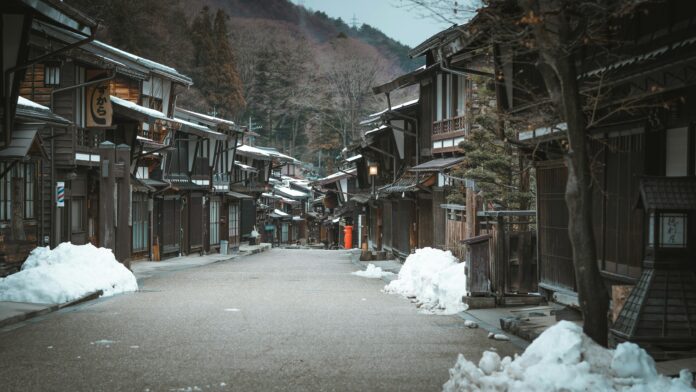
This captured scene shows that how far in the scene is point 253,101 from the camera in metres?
89.8

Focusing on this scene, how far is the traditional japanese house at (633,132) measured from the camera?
9906 millimetres

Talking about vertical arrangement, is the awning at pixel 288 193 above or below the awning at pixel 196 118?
below

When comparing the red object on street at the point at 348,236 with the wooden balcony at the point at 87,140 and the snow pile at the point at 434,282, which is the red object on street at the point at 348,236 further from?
the snow pile at the point at 434,282

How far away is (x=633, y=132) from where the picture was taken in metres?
12.4

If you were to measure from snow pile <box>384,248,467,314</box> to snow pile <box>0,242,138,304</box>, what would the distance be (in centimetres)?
723

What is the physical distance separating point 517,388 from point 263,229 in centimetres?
6980

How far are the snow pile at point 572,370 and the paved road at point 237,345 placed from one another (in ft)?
4.19

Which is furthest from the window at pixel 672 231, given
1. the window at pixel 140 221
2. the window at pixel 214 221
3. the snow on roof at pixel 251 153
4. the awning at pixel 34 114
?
the snow on roof at pixel 251 153

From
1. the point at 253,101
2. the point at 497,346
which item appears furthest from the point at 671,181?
the point at 253,101

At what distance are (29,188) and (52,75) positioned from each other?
14.1 ft

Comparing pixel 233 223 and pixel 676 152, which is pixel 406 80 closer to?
pixel 676 152

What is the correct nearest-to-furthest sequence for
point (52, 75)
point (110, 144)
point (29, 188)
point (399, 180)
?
point (29, 188)
point (110, 144)
point (52, 75)
point (399, 180)

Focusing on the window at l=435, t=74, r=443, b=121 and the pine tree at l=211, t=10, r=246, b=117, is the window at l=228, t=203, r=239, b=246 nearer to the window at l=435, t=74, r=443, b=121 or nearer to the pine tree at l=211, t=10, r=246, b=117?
the pine tree at l=211, t=10, r=246, b=117

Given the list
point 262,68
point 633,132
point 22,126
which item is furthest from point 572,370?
point 262,68
